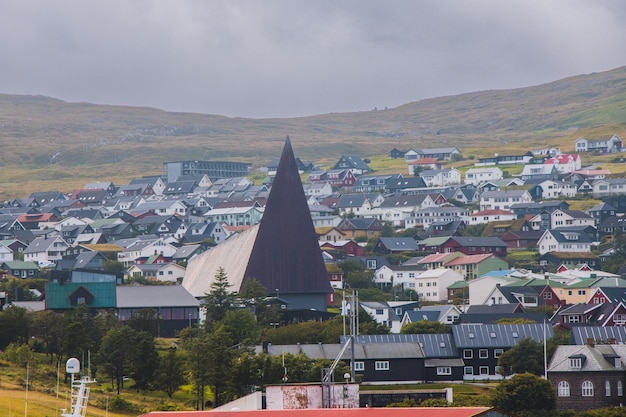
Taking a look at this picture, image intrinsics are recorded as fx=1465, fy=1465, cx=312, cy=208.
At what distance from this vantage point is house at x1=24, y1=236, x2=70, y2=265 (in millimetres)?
120988

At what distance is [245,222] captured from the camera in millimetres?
141000

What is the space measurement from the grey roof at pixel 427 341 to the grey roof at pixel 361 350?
3.25ft

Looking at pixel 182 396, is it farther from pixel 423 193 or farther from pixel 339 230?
pixel 423 193

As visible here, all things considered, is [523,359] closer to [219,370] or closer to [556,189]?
[219,370]

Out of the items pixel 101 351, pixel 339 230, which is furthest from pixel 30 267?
pixel 101 351

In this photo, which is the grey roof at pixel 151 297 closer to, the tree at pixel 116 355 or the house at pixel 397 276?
the tree at pixel 116 355

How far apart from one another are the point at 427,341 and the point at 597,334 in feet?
23.5

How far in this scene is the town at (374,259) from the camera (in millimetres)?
61219

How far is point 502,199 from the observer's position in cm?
14012

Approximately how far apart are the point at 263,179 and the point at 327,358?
12248 cm

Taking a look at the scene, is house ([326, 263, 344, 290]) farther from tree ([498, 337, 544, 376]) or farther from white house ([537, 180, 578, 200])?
white house ([537, 180, 578, 200])

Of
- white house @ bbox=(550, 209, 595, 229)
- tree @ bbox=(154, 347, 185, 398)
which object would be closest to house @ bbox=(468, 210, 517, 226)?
white house @ bbox=(550, 209, 595, 229)

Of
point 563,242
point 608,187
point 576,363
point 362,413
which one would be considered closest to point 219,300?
point 576,363

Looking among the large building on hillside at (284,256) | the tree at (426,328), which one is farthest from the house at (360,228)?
the tree at (426,328)
